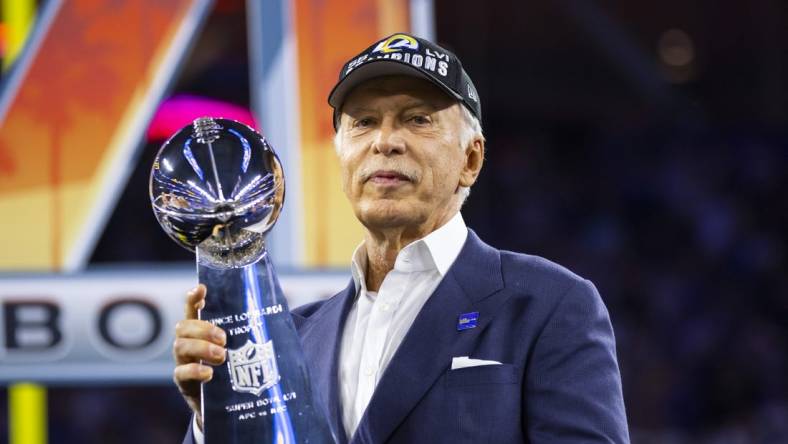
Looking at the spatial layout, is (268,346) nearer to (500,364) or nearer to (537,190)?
(500,364)

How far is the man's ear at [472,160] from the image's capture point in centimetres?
175

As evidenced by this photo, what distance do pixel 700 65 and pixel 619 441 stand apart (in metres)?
6.94

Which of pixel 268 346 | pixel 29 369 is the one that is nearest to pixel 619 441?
pixel 268 346

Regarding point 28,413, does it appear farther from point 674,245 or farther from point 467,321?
point 674,245

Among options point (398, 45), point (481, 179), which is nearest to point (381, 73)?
point (398, 45)

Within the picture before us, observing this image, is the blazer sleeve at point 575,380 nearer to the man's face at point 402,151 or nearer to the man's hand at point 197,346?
the man's face at point 402,151

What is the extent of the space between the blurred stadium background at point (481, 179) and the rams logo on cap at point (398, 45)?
1.70 meters

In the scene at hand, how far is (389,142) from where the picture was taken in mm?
1643

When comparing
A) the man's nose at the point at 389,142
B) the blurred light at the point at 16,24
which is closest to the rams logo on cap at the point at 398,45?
the man's nose at the point at 389,142

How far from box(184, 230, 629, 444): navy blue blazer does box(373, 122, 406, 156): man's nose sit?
0.20 m

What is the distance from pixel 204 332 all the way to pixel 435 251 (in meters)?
0.39

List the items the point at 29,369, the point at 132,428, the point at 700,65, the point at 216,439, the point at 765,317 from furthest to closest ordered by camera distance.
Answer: the point at 700,65, the point at 765,317, the point at 132,428, the point at 29,369, the point at 216,439

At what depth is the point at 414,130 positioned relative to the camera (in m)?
1.66

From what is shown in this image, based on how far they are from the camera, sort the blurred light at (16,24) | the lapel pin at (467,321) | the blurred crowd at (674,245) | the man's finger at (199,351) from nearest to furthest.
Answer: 1. the man's finger at (199,351)
2. the lapel pin at (467,321)
3. the blurred light at (16,24)
4. the blurred crowd at (674,245)
